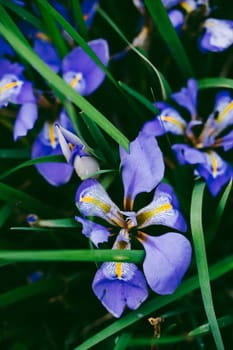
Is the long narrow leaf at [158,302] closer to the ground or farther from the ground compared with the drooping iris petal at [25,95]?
closer to the ground

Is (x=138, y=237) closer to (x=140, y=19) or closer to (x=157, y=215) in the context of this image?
(x=157, y=215)

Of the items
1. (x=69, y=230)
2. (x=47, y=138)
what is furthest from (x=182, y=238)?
(x=47, y=138)

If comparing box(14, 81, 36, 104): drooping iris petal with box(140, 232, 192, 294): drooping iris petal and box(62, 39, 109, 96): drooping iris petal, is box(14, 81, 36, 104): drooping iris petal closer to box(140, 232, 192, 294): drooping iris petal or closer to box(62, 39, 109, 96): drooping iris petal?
box(62, 39, 109, 96): drooping iris petal

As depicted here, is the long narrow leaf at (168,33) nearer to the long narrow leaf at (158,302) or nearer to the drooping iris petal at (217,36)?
the drooping iris petal at (217,36)

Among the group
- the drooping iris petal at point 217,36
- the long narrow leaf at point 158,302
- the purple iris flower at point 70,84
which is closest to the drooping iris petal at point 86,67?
the purple iris flower at point 70,84

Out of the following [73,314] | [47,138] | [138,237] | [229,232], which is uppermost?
[47,138]

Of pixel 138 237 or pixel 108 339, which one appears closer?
pixel 138 237

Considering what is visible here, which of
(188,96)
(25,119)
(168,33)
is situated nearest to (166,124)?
(188,96)

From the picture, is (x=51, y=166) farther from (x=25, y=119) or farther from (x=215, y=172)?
(x=215, y=172)
